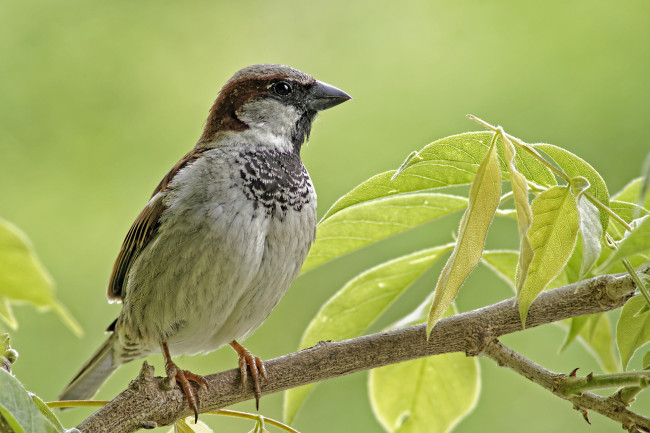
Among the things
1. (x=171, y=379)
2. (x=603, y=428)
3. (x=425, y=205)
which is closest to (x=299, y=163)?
(x=425, y=205)

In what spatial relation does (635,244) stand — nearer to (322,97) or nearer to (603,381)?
(603,381)

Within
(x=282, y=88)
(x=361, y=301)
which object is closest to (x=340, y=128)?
(x=282, y=88)

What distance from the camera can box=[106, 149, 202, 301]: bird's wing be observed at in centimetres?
243

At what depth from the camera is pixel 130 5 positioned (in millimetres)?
4809

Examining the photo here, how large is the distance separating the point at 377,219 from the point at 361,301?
23 centimetres

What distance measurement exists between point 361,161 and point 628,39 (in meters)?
1.69

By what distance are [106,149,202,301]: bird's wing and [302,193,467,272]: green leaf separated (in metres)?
0.82

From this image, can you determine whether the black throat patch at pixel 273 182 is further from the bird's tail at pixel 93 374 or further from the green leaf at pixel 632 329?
the green leaf at pixel 632 329

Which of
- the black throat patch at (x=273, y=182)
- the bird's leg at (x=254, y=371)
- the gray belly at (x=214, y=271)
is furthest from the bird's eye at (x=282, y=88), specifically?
the bird's leg at (x=254, y=371)

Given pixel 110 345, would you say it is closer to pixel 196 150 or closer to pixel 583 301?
pixel 196 150

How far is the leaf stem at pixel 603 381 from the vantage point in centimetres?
124

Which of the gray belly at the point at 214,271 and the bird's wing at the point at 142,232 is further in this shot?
the bird's wing at the point at 142,232

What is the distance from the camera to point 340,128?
4.46 m

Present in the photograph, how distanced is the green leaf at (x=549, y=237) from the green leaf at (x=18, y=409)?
28.4 inches
